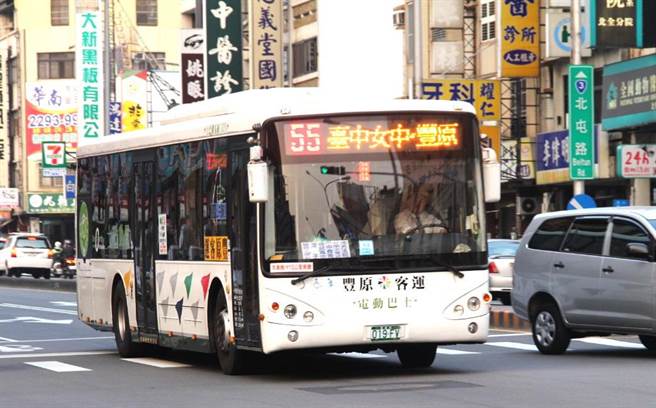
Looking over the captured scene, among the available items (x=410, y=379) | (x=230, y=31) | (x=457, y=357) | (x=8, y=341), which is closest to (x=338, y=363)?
(x=457, y=357)

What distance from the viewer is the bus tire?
21.3 metres

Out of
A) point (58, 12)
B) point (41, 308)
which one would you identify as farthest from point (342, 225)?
point (58, 12)

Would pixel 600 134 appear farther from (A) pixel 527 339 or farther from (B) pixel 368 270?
(B) pixel 368 270

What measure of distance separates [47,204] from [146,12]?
1293 centimetres

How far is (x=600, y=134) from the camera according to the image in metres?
42.5

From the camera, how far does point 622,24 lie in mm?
37406

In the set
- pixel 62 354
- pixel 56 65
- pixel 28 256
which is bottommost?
pixel 28 256

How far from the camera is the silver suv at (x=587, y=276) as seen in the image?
18484 mm

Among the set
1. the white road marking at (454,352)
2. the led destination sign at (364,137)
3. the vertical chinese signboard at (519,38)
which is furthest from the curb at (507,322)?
the vertical chinese signboard at (519,38)

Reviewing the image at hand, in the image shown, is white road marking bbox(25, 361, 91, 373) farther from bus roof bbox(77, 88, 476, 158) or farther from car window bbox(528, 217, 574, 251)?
car window bbox(528, 217, 574, 251)

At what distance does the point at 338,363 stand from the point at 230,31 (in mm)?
30525

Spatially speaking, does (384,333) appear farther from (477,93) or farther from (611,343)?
(477,93)

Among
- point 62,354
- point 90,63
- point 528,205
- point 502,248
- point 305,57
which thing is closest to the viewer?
point 62,354

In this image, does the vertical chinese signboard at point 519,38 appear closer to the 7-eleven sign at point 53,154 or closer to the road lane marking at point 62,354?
the road lane marking at point 62,354
